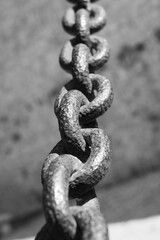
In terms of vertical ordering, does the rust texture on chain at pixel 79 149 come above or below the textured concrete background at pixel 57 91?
below

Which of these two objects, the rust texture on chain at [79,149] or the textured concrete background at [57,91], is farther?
the textured concrete background at [57,91]

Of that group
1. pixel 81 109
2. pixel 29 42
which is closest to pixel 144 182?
pixel 29 42

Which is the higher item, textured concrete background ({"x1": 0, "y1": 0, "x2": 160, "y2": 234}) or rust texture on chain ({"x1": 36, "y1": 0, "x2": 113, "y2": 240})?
textured concrete background ({"x1": 0, "y1": 0, "x2": 160, "y2": 234})

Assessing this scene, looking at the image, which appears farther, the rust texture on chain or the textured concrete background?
the textured concrete background
